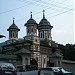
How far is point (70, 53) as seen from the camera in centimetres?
7881

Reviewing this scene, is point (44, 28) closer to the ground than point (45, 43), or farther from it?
farther from it

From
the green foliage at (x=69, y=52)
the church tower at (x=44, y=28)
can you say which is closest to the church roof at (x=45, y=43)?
the church tower at (x=44, y=28)

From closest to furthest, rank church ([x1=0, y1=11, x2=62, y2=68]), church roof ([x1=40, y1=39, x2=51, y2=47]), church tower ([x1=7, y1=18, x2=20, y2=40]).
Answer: church ([x1=0, y1=11, x2=62, y2=68]) → church roof ([x1=40, y1=39, x2=51, y2=47]) → church tower ([x1=7, y1=18, x2=20, y2=40])

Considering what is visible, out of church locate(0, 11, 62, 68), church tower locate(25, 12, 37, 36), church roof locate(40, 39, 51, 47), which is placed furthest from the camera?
church roof locate(40, 39, 51, 47)

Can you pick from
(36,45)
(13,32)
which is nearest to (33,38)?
(36,45)

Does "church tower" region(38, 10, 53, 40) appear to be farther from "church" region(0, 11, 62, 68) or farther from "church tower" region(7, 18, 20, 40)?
"church tower" region(7, 18, 20, 40)

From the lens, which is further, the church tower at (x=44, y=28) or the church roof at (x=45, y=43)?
the church tower at (x=44, y=28)

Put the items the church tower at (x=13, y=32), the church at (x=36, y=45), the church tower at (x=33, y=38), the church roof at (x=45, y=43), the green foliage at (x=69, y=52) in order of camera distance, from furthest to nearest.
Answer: the green foliage at (x=69, y=52) → the church tower at (x=13, y=32) → the church roof at (x=45, y=43) → the church tower at (x=33, y=38) → the church at (x=36, y=45)

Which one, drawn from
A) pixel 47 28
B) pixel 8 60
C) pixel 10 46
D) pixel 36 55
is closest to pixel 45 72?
pixel 8 60

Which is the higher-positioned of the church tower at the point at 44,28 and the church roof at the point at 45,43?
the church tower at the point at 44,28

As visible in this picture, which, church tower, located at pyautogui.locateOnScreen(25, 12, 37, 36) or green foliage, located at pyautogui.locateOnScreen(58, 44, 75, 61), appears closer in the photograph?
church tower, located at pyautogui.locateOnScreen(25, 12, 37, 36)

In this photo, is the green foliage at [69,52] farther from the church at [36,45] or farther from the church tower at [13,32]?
the church tower at [13,32]

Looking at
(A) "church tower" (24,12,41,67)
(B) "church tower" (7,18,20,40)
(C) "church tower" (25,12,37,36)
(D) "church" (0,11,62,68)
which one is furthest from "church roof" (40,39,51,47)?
(B) "church tower" (7,18,20,40)

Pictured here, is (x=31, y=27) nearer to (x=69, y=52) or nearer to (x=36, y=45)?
(x=36, y=45)
